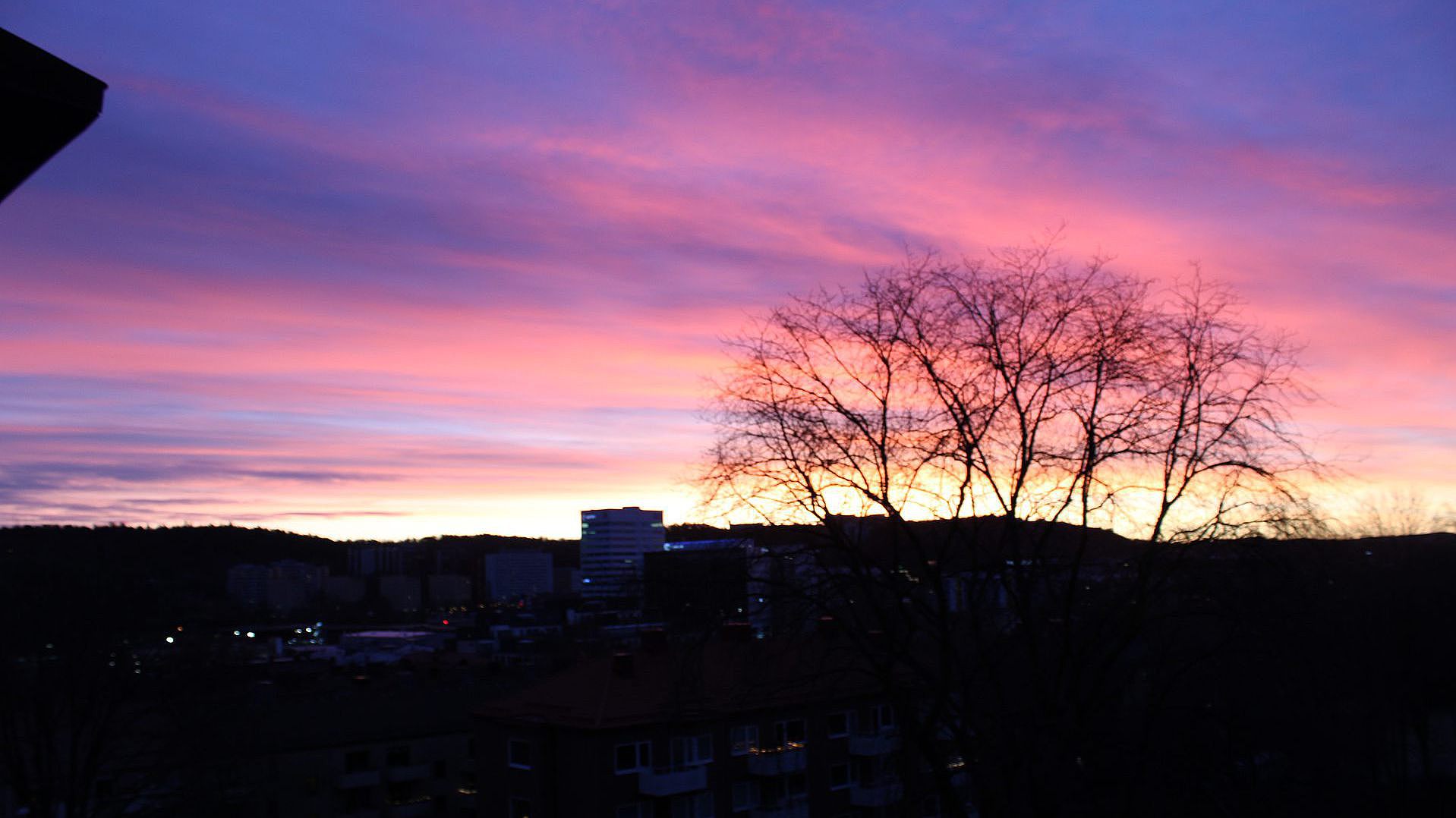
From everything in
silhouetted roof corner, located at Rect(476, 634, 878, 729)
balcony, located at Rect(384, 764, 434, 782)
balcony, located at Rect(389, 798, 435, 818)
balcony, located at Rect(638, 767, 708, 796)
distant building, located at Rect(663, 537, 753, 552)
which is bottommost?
balcony, located at Rect(389, 798, 435, 818)

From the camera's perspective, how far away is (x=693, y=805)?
1238 inches

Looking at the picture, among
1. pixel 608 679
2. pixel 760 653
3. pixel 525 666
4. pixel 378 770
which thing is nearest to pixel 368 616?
pixel 525 666

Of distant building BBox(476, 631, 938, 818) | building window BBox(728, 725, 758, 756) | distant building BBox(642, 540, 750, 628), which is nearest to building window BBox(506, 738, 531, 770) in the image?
distant building BBox(476, 631, 938, 818)

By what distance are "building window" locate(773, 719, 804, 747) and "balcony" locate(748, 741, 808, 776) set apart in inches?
7.9

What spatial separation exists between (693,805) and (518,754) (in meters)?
5.42

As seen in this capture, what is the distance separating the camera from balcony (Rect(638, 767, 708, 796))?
98.8 ft

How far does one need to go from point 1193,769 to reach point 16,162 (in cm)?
1243

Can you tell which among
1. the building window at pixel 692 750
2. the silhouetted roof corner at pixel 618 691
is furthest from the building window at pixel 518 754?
the building window at pixel 692 750

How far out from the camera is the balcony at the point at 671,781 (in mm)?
30109

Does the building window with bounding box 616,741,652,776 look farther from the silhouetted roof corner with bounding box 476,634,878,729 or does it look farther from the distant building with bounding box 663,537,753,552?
the distant building with bounding box 663,537,753,552

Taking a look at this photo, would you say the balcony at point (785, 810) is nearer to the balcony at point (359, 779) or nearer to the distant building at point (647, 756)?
the distant building at point (647, 756)

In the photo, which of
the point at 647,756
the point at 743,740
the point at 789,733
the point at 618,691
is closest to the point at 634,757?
the point at 647,756

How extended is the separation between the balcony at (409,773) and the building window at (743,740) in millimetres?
19386

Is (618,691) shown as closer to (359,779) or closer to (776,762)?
(776,762)
